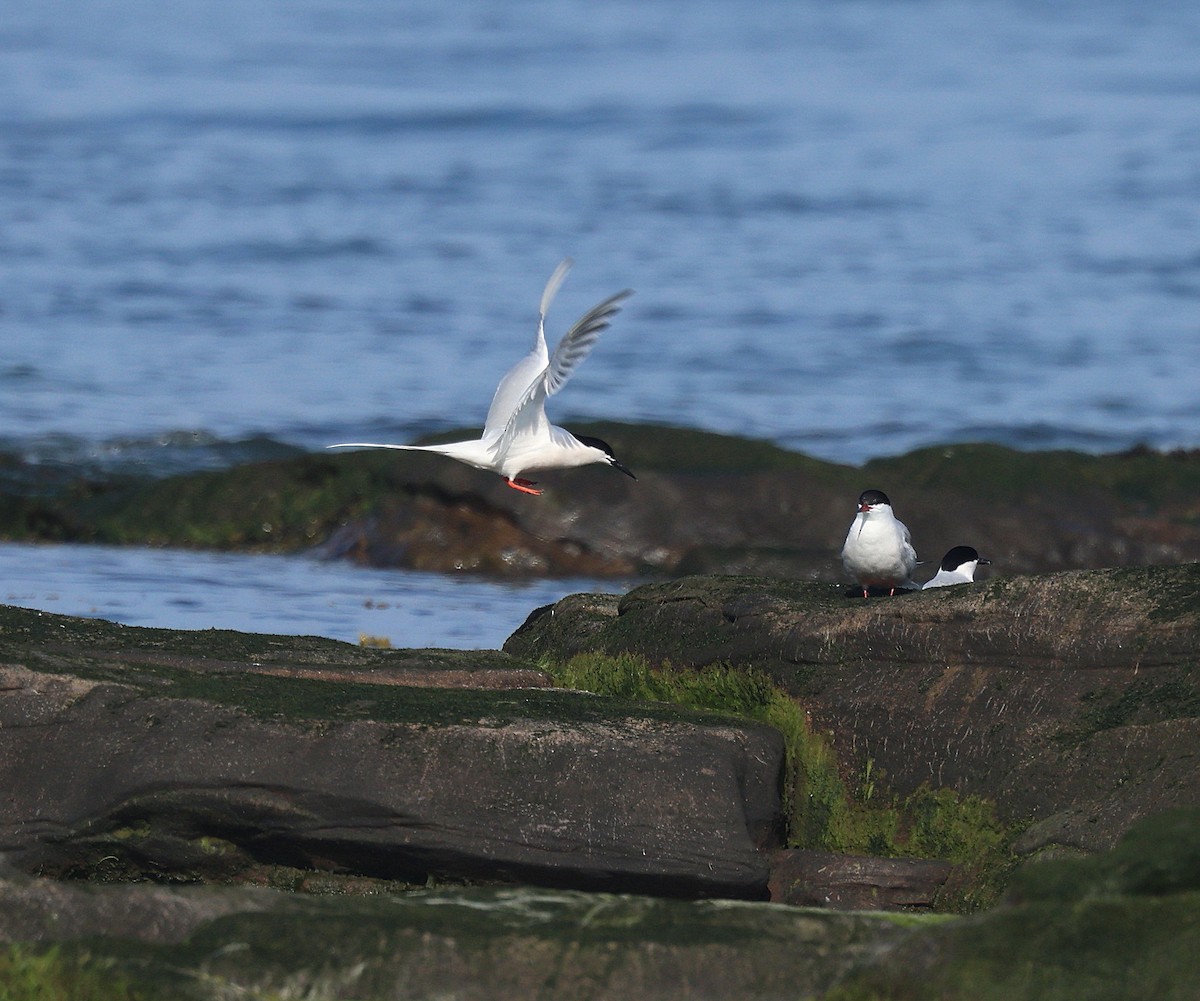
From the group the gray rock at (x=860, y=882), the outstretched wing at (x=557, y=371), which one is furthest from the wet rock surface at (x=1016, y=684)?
the outstretched wing at (x=557, y=371)

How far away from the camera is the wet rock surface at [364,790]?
5.95 metres

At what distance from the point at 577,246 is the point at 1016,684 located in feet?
69.8

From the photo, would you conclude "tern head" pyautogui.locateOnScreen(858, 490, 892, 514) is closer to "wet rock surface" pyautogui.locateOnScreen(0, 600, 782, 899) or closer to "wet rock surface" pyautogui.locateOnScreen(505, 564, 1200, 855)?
"wet rock surface" pyautogui.locateOnScreen(505, 564, 1200, 855)

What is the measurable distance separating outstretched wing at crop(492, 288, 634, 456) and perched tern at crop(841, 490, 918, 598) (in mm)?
1403

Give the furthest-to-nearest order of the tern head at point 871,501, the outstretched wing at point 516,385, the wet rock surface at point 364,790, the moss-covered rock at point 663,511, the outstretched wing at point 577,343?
1. the moss-covered rock at point 663,511
2. the outstretched wing at point 516,385
3. the outstretched wing at point 577,343
4. the tern head at point 871,501
5. the wet rock surface at point 364,790

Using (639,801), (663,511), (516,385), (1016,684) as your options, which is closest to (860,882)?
(639,801)

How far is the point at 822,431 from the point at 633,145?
17.3 m

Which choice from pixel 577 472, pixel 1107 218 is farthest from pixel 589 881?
pixel 1107 218

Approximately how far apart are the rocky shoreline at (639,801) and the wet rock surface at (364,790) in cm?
1

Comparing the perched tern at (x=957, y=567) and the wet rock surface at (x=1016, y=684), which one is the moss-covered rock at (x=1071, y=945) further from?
the perched tern at (x=957, y=567)

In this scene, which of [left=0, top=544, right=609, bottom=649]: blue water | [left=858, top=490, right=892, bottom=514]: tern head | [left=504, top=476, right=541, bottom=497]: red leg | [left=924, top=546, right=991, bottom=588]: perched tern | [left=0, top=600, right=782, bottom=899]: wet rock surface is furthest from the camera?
[left=504, top=476, right=541, bottom=497]: red leg

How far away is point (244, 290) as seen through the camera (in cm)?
2488

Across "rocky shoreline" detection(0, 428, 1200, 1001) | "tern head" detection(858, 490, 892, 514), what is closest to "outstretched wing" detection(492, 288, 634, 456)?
"tern head" detection(858, 490, 892, 514)

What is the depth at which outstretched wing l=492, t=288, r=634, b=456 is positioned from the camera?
8.73 m
